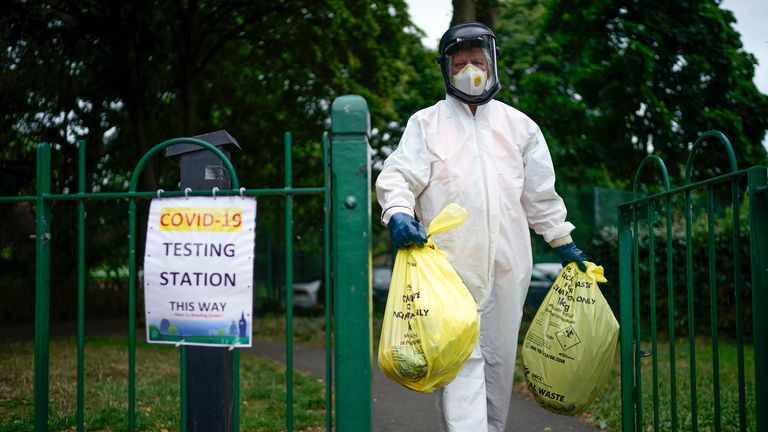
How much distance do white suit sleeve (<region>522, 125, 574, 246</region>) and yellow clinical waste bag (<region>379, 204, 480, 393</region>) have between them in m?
0.81

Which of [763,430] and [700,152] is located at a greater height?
[700,152]

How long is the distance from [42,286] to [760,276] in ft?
8.62

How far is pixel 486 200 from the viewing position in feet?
9.87

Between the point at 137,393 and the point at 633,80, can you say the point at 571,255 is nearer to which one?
the point at 137,393

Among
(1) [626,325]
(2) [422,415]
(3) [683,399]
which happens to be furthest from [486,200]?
(3) [683,399]

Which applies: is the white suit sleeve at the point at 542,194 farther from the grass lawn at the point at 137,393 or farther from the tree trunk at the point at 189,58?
the tree trunk at the point at 189,58

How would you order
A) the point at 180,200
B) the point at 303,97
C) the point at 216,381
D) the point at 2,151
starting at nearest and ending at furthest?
the point at 180,200
the point at 216,381
the point at 2,151
the point at 303,97

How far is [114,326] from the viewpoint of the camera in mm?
11742

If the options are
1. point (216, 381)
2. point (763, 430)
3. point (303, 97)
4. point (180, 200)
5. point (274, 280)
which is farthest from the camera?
point (274, 280)

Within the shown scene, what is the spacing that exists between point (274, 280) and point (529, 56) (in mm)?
7198

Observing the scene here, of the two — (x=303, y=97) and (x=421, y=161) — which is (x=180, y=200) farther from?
(x=303, y=97)

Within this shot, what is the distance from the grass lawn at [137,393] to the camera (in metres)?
4.49

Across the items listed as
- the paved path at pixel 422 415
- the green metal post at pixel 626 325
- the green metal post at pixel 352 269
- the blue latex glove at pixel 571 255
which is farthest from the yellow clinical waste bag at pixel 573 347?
the paved path at pixel 422 415

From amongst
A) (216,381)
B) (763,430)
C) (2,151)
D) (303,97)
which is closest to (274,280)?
(303,97)
